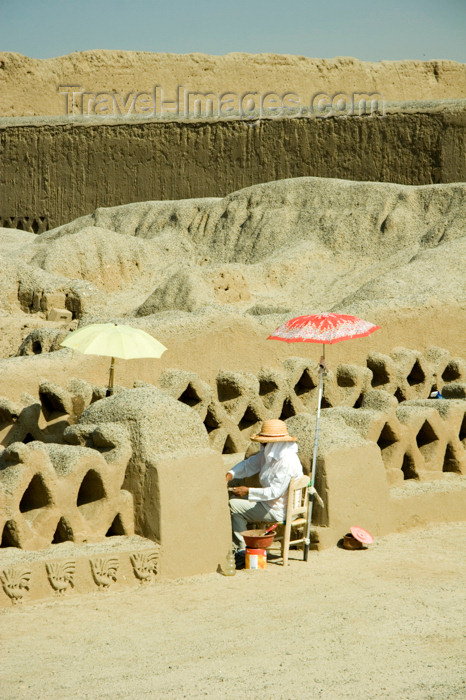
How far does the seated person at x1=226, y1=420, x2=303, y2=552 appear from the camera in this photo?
8078 millimetres

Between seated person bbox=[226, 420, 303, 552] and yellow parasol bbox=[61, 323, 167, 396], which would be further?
yellow parasol bbox=[61, 323, 167, 396]

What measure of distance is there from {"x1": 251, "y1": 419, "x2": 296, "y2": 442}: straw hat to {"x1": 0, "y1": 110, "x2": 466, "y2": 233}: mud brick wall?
59.4 ft

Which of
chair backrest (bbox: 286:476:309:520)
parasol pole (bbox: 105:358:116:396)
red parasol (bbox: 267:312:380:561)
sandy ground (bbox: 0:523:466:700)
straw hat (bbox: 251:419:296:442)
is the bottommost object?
sandy ground (bbox: 0:523:466:700)

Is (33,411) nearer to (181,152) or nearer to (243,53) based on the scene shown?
(181,152)

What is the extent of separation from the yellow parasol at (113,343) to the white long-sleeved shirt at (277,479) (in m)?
1.62

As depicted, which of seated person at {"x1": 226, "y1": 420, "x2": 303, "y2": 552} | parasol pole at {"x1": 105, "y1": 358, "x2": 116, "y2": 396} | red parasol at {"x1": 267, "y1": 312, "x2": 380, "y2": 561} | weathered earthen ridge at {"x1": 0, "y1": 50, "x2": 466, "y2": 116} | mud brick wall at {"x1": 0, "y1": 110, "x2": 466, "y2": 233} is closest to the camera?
seated person at {"x1": 226, "y1": 420, "x2": 303, "y2": 552}

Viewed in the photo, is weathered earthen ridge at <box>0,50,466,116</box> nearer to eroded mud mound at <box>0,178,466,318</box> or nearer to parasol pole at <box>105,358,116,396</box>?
eroded mud mound at <box>0,178,466,318</box>

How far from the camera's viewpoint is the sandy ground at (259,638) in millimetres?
5594

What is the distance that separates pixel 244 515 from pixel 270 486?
333mm

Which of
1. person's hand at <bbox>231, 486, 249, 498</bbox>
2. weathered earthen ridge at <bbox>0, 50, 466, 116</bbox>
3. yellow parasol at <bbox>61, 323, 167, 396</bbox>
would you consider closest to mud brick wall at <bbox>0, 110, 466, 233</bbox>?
weathered earthen ridge at <bbox>0, 50, 466, 116</bbox>

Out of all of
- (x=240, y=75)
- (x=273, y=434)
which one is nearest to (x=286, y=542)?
(x=273, y=434)

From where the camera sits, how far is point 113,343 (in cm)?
911

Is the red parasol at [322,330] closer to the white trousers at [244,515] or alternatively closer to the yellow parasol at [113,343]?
the white trousers at [244,515]

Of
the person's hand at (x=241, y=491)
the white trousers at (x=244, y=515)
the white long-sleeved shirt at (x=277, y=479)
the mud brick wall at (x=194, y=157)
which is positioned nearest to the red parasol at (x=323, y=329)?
the white long-sleeved shirt at (x=277, y=479)
